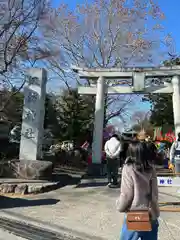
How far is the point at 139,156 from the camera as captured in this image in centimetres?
315

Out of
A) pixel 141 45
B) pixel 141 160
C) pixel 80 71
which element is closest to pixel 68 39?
pixel 141 45

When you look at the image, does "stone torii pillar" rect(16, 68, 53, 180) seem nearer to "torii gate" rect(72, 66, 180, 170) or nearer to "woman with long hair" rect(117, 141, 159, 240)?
"torii gate" rect(72, 66, 180, 170)

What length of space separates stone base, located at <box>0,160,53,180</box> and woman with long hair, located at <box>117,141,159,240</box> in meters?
8.25

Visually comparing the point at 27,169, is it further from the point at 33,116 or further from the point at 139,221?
the point at 139,221

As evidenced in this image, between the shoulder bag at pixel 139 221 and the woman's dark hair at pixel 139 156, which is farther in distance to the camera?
the woman's dark hair at pixel 139 156

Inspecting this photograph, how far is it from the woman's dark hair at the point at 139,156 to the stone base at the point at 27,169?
27.3 feet

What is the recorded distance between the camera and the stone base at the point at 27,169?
438 inches

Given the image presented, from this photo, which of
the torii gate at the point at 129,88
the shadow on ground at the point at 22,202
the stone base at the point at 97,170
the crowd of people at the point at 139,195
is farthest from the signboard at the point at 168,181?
the torii gate at the point at 129,88

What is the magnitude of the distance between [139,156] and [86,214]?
12.8 feet

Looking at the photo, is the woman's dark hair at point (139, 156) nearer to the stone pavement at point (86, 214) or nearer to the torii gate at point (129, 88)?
the stone pavement at point (86, 214)

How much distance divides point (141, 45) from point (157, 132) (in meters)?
8.81

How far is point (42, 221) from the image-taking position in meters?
6.05

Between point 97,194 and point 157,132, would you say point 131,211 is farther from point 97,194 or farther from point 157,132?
point 157,132

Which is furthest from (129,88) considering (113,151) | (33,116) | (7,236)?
(7,236)
